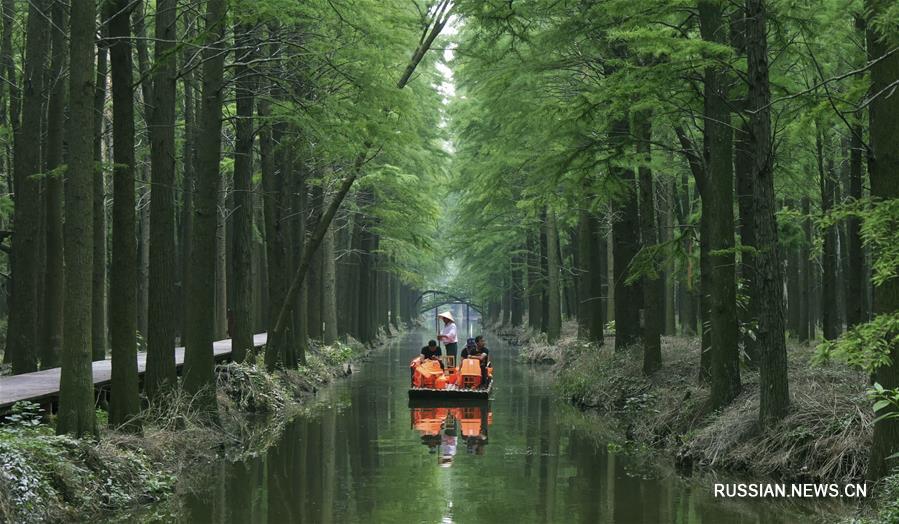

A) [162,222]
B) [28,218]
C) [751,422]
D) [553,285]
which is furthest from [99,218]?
[553,285]

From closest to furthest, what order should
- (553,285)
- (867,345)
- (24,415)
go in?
(867,345) < (24,415) < (553,285)

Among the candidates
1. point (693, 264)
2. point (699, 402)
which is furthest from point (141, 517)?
point (693, 264)

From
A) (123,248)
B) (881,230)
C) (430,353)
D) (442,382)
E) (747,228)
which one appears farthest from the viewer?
(430,353)

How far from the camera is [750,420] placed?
41.3 ft

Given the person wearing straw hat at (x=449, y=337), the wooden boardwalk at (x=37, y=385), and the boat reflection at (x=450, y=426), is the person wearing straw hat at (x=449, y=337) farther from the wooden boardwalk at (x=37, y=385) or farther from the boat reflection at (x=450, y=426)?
the wooden boardwalk at (x=37, y=385)

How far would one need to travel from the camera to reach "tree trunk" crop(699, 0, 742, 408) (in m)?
14.1

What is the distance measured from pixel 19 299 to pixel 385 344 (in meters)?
33.7

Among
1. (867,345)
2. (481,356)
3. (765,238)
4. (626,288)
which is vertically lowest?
(481,356)

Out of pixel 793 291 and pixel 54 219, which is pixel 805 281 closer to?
pixel 793 291

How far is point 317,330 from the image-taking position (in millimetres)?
31547

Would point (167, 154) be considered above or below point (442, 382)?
above

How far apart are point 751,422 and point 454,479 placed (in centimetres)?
411

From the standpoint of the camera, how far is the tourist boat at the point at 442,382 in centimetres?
2178

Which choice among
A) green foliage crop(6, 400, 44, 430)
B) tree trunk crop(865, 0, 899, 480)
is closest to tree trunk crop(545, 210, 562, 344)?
green foliage crop(6, 400, 44, 430)
